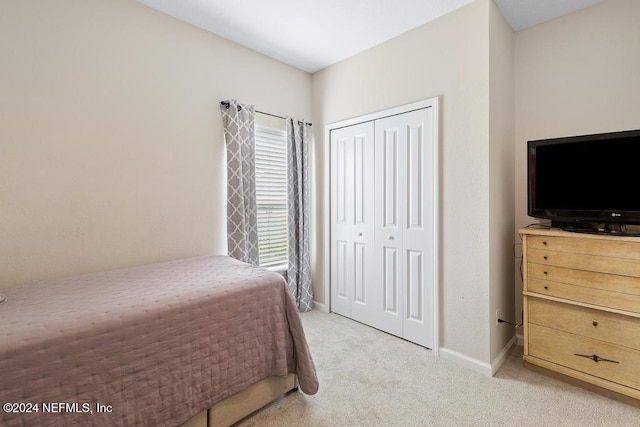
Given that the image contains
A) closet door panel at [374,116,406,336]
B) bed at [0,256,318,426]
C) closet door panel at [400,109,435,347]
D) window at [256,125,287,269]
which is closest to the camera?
bed at [0,256,318,426]

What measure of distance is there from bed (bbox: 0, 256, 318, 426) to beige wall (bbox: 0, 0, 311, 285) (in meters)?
0.32

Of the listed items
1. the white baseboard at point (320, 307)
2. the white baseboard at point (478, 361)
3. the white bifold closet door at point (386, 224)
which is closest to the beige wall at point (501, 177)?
the white baseboard at point (478, 361)

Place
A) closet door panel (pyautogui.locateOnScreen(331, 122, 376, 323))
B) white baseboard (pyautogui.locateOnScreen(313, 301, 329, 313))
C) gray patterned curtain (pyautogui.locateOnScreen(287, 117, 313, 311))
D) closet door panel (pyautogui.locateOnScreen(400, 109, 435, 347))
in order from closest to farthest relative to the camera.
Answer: closet door panel (pyautogui.locateOnScreen(400, 109, 435, 347))
closet door panel (pyautogui.locateOnScreen(331, 122, 376, 323))
gray patterned curtain (pyautogui.locateOnScreen(287, 117, 313, 311))
white baseboard (pyautogui.locateOnScreen(313, 301, 329, 313))

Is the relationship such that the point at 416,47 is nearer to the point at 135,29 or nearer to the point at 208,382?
the point at 135,29

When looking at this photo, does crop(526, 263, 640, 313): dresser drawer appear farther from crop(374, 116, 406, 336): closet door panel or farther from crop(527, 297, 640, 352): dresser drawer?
crop(374, 116, 406, 336): closet door panel

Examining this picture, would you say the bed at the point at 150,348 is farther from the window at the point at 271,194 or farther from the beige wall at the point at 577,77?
the beige wall at the point at 577,77

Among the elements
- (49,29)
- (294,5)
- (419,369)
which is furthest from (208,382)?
(294,5)

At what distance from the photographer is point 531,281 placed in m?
2.09

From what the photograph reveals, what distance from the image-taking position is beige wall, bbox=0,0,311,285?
1.75 meters

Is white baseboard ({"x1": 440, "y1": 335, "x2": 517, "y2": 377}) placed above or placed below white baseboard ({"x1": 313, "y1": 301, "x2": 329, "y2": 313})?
below

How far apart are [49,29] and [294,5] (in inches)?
63.3

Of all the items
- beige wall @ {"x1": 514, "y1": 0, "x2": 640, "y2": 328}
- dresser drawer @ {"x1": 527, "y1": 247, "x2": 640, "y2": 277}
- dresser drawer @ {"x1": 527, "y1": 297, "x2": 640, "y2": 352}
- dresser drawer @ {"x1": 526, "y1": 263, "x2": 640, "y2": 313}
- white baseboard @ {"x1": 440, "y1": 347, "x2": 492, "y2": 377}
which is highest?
beige wall @ {"x1": 514, "y1": 0, "x2": 640, "y2": 328}

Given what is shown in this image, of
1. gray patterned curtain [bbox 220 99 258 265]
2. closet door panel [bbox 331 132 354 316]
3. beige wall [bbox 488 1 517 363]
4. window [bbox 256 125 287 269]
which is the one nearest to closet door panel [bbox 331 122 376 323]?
closet door panel [bbox 331 132 354 316]

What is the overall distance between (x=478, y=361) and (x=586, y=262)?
993mm
